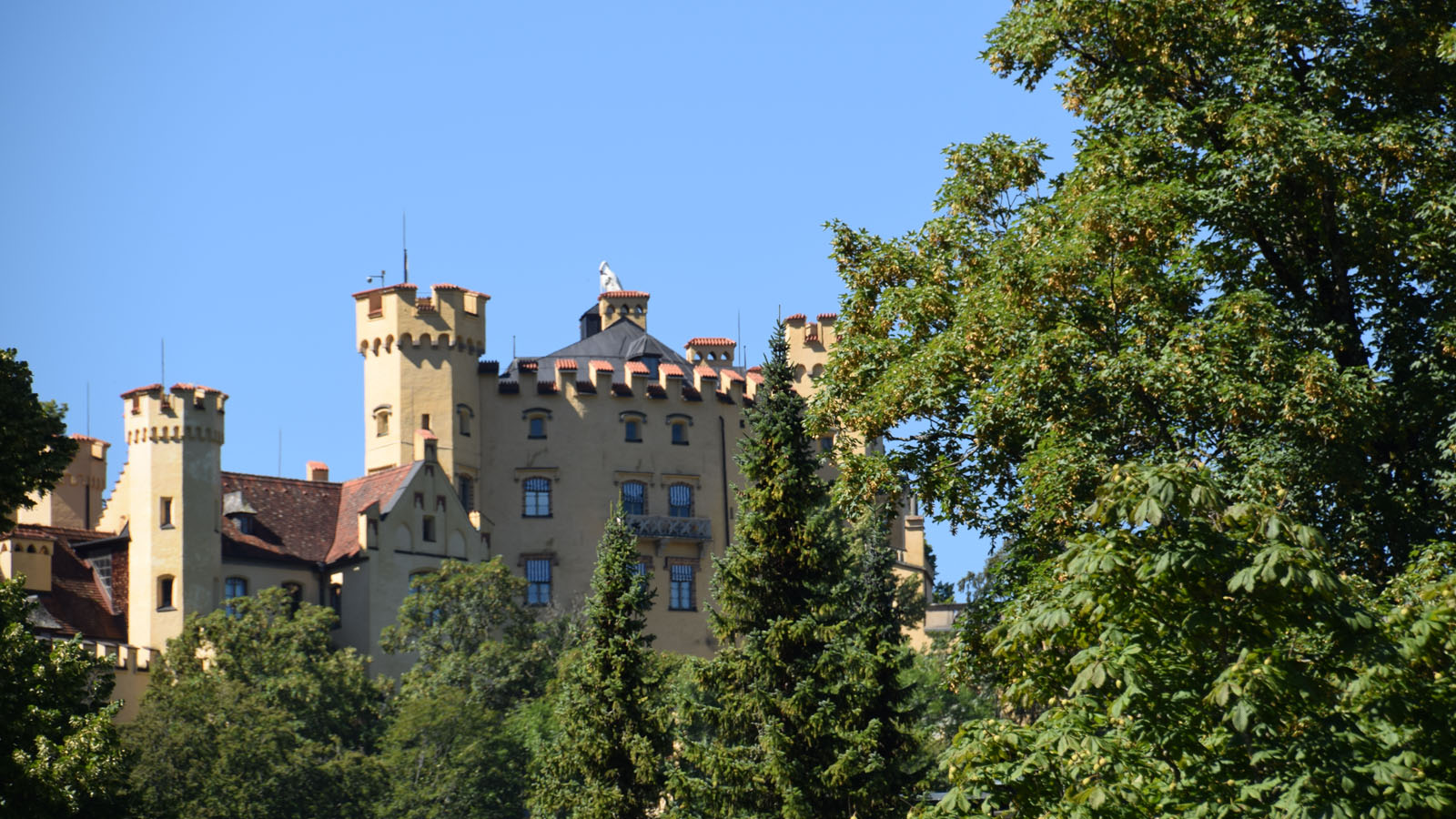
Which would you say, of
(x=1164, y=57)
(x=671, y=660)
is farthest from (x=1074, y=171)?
(x=671, y=660)

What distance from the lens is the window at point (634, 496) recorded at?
3196 inches

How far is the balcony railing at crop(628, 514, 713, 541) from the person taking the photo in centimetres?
8069

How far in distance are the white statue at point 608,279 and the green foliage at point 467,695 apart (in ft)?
95.7

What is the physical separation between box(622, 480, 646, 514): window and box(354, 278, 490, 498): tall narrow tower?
6.02 meters

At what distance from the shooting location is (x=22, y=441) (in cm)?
3259

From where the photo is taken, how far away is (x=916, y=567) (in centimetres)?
8888

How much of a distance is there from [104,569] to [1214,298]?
175 feet

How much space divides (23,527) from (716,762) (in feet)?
138

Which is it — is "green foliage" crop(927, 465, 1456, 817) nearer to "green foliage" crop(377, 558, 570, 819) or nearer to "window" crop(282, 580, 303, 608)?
"green foliage" crop(377, 558, 570, 819)

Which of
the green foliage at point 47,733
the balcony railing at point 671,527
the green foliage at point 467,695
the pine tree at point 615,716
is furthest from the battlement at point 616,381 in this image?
the green foliage at point 47,733

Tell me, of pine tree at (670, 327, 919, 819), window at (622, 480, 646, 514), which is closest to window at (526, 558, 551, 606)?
window at (622, 480, 646, 514)

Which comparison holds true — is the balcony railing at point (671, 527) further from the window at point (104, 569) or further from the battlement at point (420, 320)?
the window at point (104, 569)

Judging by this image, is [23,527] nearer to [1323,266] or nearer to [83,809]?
[83,809]

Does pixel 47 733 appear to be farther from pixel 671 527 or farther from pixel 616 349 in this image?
pixel 616 349
